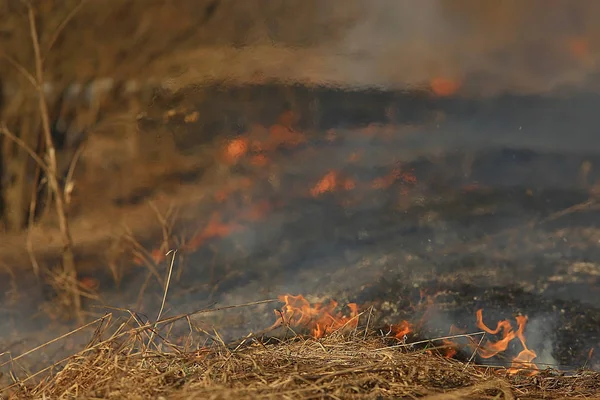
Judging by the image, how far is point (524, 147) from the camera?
2.13 m

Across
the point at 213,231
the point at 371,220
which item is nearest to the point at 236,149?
the point at 213,231

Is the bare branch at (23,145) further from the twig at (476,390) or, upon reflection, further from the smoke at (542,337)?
the smoke at (542,337)

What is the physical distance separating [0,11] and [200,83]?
797mm

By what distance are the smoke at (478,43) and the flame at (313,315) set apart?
905 millimetres

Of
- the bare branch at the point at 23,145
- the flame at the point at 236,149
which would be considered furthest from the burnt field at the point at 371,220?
the bare branch at the point at 23,145

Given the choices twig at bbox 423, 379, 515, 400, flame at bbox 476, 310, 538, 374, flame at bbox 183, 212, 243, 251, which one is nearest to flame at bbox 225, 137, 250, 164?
flame at bbox 183, 212, 243, 251

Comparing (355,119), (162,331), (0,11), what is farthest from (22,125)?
(355,119)

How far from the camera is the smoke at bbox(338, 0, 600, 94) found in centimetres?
205

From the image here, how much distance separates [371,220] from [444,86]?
586 millimetres

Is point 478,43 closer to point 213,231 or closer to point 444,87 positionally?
point 444,87

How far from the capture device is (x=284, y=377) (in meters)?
1.47

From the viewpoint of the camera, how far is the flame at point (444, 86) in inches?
83.9

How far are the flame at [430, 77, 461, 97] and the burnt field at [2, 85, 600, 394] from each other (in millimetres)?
26

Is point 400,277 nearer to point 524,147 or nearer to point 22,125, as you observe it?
point 524,147
